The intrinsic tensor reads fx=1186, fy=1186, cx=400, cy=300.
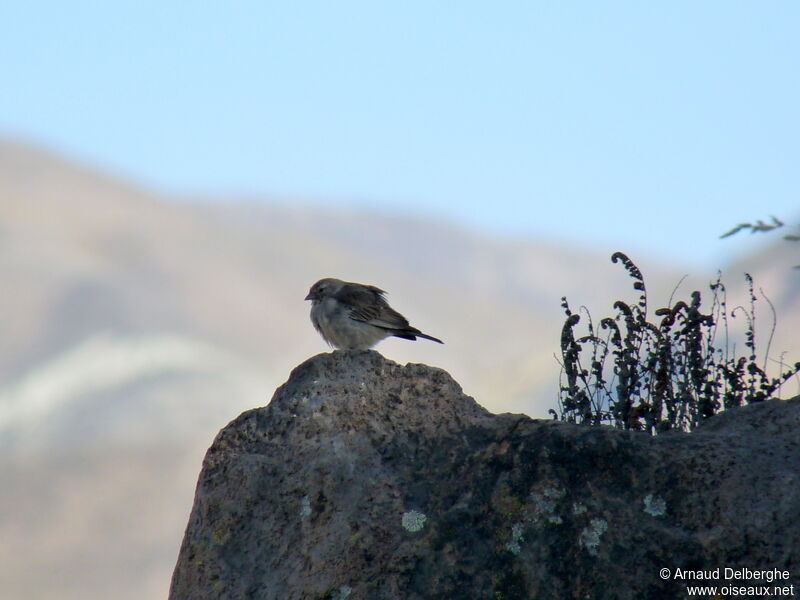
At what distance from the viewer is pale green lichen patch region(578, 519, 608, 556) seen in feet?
14.2

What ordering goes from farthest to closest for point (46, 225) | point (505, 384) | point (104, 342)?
point (46, 225) < point (505, 384) < point (104, 342)

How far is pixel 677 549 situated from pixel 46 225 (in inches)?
1391

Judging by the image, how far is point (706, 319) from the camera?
22.9ft

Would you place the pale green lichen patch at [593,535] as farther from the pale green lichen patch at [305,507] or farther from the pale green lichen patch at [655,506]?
the pale green lichen patch at [305,507]

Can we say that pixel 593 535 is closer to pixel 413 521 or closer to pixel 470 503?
pixel 470 503

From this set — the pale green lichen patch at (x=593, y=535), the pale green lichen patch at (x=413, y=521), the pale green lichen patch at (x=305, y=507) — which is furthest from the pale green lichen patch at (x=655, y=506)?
the pale green lichen patch at (x=305, y=507)

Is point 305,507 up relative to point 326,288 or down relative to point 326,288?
down

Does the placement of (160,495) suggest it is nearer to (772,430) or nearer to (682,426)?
(682,426)

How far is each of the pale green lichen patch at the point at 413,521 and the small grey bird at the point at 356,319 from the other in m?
4.41

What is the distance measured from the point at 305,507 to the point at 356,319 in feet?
14.5

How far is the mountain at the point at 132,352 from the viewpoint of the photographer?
2205cm

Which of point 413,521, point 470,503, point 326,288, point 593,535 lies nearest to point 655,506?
point 593,535

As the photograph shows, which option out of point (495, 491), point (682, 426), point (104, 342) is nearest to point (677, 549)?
point (495, 491)

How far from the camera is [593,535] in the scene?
436 centimetres
